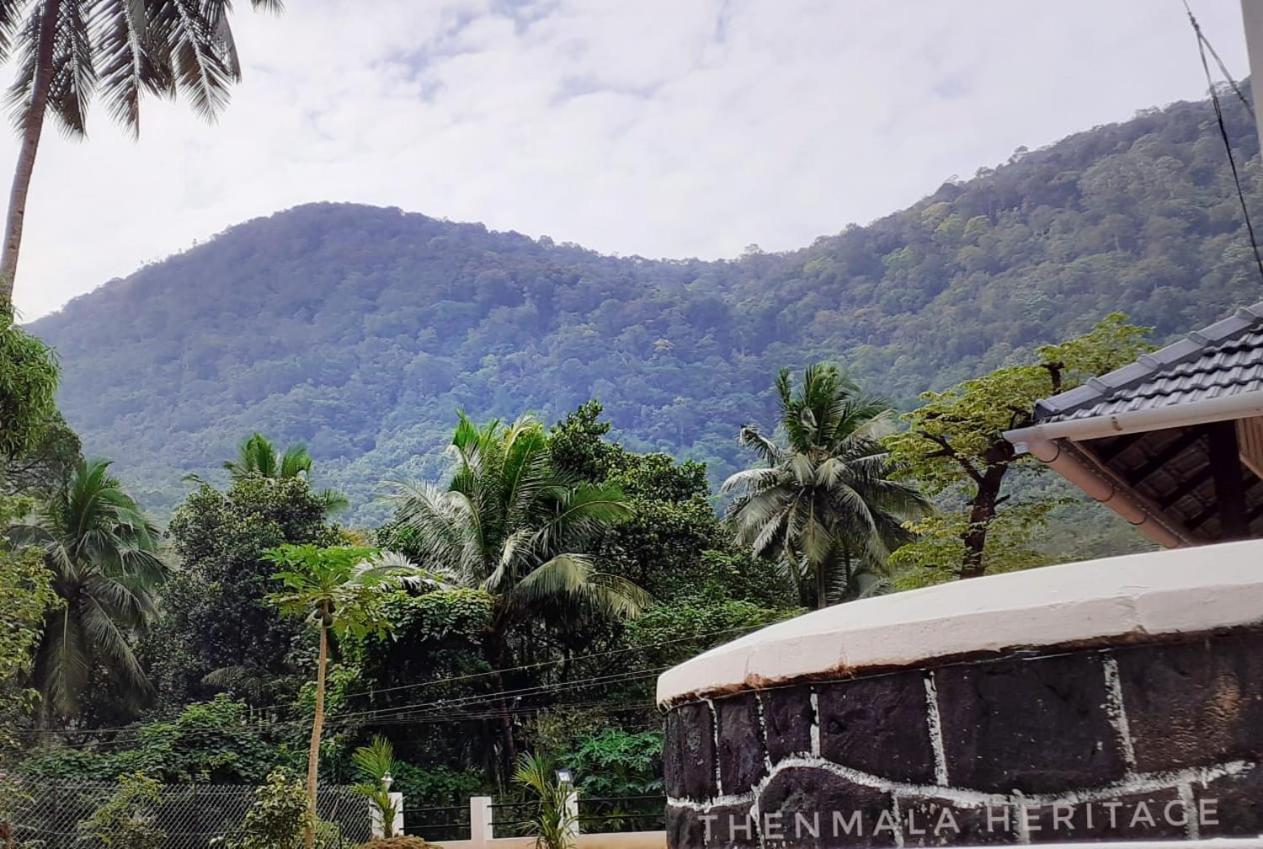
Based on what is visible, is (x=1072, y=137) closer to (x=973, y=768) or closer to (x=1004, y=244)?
(x=1004, y=244)

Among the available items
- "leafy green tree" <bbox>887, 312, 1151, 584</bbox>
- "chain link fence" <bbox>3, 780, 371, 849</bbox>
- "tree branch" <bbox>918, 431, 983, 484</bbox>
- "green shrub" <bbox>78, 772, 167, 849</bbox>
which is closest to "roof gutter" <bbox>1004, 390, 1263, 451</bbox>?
"chain link fence" <bbox>3, 780, 371, 849</bbox>

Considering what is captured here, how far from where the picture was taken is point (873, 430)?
2195 centimetres

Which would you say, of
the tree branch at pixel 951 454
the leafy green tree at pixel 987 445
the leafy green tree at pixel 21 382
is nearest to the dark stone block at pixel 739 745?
the leafy green tree at pixel 21 382

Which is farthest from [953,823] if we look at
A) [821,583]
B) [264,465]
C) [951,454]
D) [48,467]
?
[48,467]

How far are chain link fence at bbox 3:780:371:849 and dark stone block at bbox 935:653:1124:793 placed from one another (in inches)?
452

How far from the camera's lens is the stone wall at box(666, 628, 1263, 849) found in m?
1.18

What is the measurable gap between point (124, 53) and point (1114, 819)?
17.5 meters

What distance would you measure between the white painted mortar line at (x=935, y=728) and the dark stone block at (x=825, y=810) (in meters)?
0.07

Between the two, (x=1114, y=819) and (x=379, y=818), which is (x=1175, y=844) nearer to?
(x=1114, y=819)

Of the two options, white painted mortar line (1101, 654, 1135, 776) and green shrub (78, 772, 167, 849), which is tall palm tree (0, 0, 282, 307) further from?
white painted mortar line (1101, 654, 1135, 776)

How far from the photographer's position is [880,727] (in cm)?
139

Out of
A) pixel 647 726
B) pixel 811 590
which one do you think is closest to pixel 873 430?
pixel 811 590

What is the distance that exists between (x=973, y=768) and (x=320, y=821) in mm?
13014

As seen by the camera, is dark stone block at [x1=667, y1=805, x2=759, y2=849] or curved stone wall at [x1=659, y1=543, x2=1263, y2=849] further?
dark stone block at [x1=667, y1=805, x2=759, y2=849]
